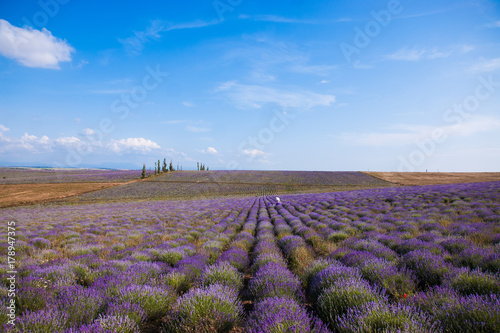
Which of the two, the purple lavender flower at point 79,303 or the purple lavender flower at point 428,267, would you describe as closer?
the purple lavender flower at point 79,303

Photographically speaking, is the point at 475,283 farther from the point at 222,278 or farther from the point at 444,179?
the point at 444,179

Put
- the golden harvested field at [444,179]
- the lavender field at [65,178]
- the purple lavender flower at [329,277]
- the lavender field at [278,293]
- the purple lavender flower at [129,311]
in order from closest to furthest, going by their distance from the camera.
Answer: the lavender field at [278,293], the purple lavender flower at [129,311], the purple lavender flower at [329,277], the golden harvested field at [444,179], the lavender field at [65,178]

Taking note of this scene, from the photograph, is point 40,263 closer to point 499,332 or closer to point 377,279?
point 377,279

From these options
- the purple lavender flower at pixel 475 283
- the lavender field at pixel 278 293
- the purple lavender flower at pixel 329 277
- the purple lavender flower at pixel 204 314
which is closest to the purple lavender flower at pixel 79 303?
the lavender field at pixel 278 293

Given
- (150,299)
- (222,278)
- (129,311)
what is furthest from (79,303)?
(222,278)

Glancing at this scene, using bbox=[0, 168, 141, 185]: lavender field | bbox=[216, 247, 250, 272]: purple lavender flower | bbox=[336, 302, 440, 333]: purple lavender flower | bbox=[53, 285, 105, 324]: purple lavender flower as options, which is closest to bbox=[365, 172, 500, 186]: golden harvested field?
bbox=[216, 247, 250, 272]: purple lavender flower

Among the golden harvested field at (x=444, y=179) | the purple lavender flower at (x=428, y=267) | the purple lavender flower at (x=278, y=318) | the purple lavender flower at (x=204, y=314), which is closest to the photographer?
the purple lavender flower at (x=278, y=318)

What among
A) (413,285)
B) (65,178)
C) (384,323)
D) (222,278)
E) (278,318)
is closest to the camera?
(384,323)

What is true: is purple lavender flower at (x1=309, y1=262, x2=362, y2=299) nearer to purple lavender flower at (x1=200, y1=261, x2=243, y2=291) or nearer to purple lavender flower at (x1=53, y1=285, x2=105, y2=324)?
purple lavender flower at (x1=200, y1=261, x2=243, y2=291)

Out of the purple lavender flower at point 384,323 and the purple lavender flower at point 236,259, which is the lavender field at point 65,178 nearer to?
the purple lavender flower at point 236,259

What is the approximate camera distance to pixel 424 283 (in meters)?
4.06

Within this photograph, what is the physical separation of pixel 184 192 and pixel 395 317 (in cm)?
4491

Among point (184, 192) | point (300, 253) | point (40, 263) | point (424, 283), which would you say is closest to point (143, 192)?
point (184, 192)

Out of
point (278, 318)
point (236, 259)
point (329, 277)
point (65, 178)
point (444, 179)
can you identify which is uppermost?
point (444, 179)
